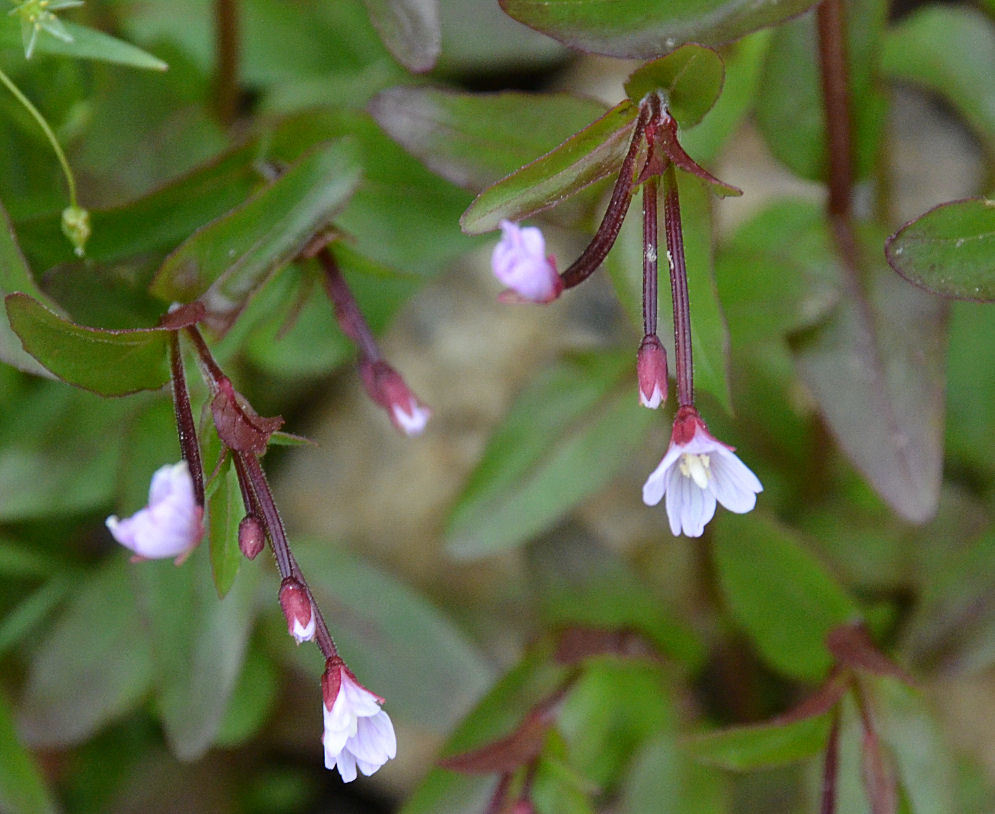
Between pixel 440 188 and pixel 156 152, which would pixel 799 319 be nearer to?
pixel 440 188

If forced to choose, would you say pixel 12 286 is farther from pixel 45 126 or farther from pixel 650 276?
pixel 650 276

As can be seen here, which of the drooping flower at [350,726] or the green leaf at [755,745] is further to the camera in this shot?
the green leaf at [755,745]

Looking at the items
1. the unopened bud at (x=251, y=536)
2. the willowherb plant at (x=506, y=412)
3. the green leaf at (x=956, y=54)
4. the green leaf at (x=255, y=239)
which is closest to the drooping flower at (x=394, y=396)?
the willowherb plant at (x=506, y=412)

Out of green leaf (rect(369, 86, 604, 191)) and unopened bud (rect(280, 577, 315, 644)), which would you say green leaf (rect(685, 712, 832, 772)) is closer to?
unopened bud (rect(280, 577, 315, 644))

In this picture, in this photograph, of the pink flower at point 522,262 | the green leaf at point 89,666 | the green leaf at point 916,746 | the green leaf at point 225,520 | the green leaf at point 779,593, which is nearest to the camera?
the pink flower at point 522,262

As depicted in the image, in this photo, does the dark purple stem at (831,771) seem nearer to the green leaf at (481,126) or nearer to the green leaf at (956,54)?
the green leaf at (481,126)

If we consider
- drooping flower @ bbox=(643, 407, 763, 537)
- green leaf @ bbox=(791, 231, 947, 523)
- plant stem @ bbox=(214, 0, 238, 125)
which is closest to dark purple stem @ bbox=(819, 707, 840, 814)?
green leaf @ bbox=(791, 231, 947, 523)
